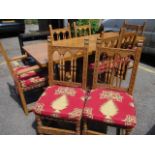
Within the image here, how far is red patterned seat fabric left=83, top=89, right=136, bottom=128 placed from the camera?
1.60m

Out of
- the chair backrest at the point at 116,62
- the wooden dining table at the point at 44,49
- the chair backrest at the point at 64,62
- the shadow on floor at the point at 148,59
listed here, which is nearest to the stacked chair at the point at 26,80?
the wooden dining table at the point at 44,49

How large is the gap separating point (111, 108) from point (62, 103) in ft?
1.73

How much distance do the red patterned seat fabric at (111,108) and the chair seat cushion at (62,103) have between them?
0.10m

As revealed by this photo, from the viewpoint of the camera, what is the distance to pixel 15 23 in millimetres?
5844

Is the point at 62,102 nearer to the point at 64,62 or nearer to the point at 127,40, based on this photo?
the point at 64,62

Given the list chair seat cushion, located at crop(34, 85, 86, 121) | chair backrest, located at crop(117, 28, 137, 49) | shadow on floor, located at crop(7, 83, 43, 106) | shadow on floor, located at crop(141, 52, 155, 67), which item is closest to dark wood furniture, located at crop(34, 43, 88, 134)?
chair seat cushion, located at crop(34, 85, 86, 121)

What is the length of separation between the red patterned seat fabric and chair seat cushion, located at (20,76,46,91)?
2.51 feet

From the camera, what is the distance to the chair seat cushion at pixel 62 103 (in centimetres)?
168

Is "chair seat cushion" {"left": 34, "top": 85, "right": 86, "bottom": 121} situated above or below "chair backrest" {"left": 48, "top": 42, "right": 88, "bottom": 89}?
below

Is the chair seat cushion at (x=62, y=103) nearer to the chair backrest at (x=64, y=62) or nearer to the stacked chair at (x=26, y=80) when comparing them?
the chair backrest at (x=64, y=62)

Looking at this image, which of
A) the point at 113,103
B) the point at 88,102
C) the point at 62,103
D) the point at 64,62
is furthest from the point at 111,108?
the point at 64,62

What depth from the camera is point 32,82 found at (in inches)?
87.0

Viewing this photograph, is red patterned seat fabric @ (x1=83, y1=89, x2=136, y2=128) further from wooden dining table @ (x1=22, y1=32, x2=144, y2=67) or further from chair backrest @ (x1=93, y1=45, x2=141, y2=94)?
wooden dining table @ (x1=22, y1=32, x2=144, y2=67)
